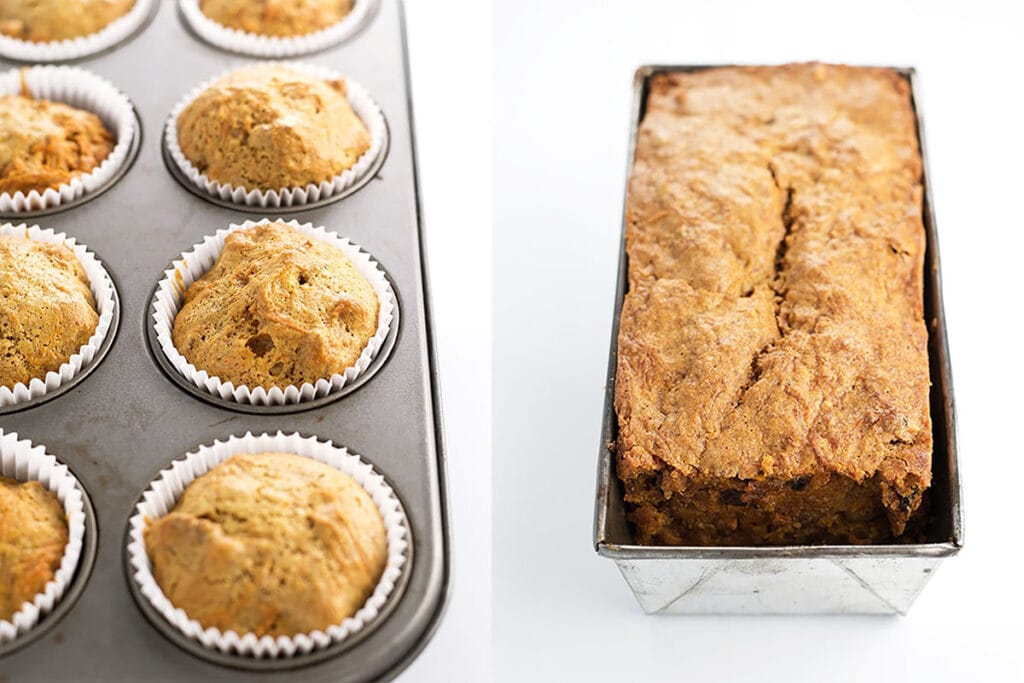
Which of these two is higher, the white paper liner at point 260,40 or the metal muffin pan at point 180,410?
the white paper liner at point 260,40

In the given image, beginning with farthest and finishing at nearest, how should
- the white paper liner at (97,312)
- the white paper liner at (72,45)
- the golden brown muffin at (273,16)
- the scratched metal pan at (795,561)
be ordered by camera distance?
1. the golden brown muffin at (273,16)
2. the white paper liner at (72,45)
3. the white paper liner at (97,312)
4. the scratched metal pan at (795,561)

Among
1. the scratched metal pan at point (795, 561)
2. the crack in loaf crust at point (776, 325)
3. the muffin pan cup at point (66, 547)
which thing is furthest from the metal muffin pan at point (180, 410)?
the crack in loaf crust at point (776, 325)

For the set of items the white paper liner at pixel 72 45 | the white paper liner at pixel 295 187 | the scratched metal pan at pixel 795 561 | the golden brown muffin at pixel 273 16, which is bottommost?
the scratched metal pan at pixel 795 561

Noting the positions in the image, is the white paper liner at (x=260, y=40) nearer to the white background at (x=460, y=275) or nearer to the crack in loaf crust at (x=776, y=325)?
the white background at (x=460, y=275)

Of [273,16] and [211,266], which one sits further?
[273,16]

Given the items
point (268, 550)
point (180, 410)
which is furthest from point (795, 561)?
point (180, 410)

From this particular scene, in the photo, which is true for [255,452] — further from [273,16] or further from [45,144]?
[273,16]

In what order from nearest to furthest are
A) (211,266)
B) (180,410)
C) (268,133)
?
1. (180,410)
2. (211,266)
3. (268,133)
